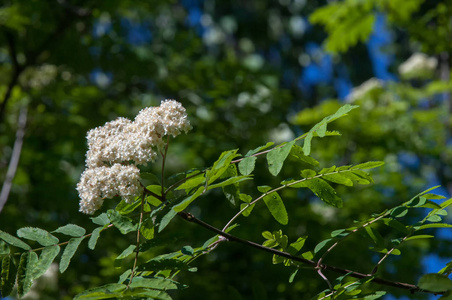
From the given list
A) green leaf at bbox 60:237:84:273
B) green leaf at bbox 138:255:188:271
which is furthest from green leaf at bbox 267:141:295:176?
green leaf at bbox 60:237:84:273

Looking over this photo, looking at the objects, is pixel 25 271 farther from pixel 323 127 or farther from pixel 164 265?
pixel 323 127

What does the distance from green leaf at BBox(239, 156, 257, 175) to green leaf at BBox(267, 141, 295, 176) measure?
0.05 metres

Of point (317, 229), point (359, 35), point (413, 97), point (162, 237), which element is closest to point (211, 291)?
point (317, 229)

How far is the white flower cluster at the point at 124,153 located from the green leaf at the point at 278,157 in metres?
0.30

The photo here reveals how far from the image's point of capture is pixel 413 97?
19.3 ft

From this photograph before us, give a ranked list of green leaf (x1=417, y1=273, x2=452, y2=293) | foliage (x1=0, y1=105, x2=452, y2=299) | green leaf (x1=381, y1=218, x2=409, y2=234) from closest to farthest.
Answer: green leaf (x1=417, y1=273, x2=452, y2=293), foliage (x1=0, y1=105, x2=452, y2=299), green leaf (x1=381, y1=218, x2=409, y2=234)

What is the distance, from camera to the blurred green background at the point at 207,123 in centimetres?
427

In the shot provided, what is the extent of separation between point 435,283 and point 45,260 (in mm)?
1125

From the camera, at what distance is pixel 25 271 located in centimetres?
163

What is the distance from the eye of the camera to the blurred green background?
4.27 metres

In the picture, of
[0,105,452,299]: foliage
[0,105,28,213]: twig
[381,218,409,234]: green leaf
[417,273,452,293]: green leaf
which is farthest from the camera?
[0,105,28,213]: twig

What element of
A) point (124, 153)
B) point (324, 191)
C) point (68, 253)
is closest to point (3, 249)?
point (68, 253)

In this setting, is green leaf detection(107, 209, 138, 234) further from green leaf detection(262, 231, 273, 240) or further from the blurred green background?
the blurred green background

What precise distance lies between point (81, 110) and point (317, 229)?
2.41m
